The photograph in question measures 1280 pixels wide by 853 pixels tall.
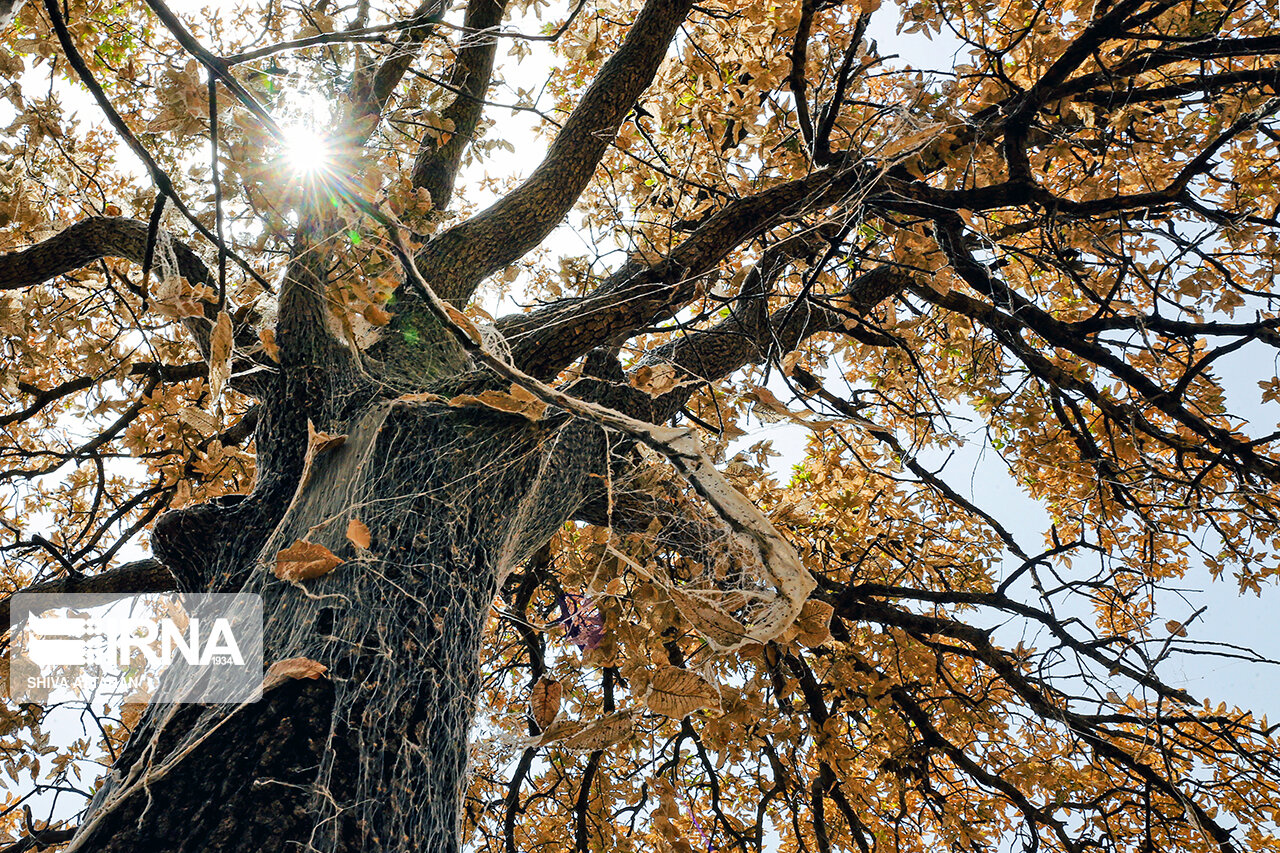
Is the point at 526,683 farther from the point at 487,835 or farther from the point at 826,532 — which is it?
the point at 826,532

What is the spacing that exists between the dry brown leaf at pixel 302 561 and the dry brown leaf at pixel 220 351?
19.0 inches

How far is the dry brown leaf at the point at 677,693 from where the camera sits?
55.7 inches

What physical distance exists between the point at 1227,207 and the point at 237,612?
3.76 meters

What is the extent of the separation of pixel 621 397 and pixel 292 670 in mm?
1462

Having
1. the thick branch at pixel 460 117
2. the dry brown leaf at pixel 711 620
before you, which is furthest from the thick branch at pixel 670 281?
the thick branch at pixel 460 117

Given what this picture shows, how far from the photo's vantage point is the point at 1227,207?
2.66 meters

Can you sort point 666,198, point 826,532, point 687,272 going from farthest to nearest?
point 826,532 < point 666,198 < point 687,272

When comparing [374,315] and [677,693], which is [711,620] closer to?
[677,693]

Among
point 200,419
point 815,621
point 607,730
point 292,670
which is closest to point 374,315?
point 200,419

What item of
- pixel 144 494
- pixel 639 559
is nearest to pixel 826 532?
pixel 639 559

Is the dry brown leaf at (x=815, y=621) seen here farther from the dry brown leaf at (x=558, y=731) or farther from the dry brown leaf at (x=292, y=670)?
the dry brown leaf at (x=292, y=670)

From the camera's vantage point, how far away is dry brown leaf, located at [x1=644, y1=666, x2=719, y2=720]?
1.41 m

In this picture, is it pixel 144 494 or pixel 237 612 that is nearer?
pixel 237 612

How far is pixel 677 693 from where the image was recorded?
1429 mm
